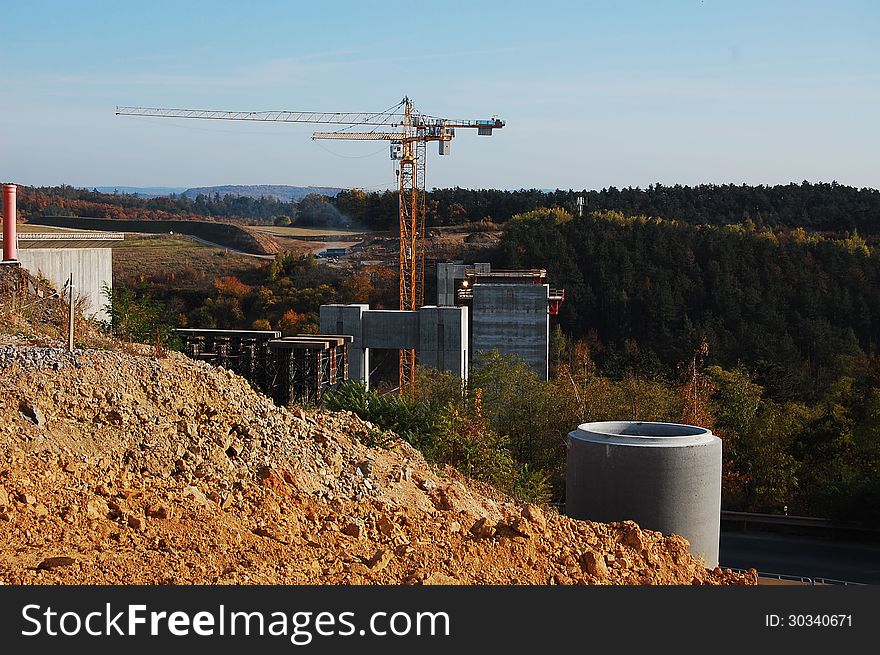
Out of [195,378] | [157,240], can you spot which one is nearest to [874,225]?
[157,240]

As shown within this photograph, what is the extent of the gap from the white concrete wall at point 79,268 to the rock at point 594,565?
8.92m

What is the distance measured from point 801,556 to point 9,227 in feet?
46.7

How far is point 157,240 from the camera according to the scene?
70812 mm

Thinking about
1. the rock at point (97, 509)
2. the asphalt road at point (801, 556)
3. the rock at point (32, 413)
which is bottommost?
the asphalt road at point (801, 556)

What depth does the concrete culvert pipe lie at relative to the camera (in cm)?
1040

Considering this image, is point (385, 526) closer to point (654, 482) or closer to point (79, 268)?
point (654, 482)

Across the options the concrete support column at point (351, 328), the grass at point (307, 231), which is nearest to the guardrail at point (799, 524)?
the concrete support column at point (351, 328)

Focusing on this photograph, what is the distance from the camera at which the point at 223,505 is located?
727 centimetres

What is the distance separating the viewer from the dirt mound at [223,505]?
626 cm

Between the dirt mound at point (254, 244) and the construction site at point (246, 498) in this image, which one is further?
the dirt mound at point (254, 244)

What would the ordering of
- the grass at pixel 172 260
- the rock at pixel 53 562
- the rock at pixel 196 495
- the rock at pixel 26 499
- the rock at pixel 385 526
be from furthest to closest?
the grass at pixel 172 260, the rock at pixel 385 526, the rock at pixel 196 495, the rock at pixel 26 499, the rock at pixel 53 562

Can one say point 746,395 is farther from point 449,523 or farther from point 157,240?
point 157,240

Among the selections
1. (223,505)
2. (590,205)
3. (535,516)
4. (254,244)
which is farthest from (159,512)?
(590,205)

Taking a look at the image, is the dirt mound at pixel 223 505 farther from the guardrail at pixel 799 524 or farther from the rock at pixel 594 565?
the guardrail at pixel 799 524
